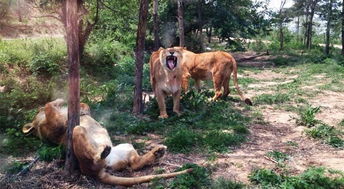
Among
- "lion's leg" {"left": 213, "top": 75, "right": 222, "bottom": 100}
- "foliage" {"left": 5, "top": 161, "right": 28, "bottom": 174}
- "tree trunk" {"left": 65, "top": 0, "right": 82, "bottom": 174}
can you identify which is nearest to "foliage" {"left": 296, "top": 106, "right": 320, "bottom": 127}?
"lion's leg" {"left": 213, "top": 75, "right": 222, "bottom": 100}

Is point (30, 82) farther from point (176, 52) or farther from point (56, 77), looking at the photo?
point (176, 52)

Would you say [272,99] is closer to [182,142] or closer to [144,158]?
[182,142]

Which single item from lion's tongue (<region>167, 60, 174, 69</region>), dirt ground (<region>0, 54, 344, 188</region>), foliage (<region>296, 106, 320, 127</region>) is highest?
lion's tongue (<region>167, 60, 174, 69</region>)

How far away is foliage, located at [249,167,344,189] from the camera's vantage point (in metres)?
4.88

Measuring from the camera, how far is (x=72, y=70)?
196 inches

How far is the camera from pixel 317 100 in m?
10.6

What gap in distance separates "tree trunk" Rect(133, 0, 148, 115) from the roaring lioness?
188 centimetres

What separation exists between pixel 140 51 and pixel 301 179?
4.73m

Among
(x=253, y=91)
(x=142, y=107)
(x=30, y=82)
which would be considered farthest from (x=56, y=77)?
(x=253, y=91)

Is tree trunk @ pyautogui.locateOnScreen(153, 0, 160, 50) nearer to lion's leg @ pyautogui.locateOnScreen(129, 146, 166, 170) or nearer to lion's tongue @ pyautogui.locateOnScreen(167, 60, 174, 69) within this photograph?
lion's tongue @ pyautogui.locateOnScreen(167, 60, 174, 69)

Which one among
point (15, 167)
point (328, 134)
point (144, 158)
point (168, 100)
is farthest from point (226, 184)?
point (168, 100)

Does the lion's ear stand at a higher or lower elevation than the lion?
lower

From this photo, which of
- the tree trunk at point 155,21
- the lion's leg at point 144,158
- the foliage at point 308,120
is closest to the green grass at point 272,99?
the foliage at point 308,120

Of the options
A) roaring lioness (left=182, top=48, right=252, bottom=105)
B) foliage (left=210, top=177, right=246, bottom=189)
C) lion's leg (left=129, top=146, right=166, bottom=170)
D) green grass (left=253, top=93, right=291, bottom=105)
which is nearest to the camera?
foliage (left=210, top=177, right=246, bottom=189)
